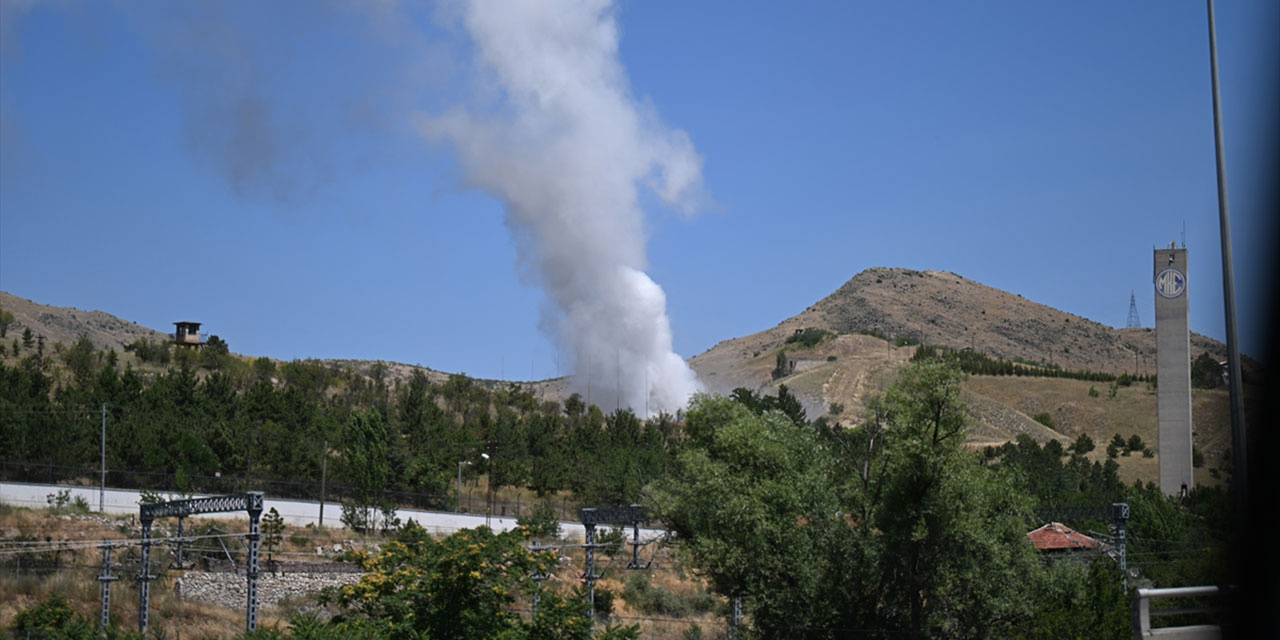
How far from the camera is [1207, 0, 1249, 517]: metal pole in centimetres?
Answer: 1342

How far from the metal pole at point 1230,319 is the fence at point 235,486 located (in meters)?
37.9

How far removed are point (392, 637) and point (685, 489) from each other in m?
12.7

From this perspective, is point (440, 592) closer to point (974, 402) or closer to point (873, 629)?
point (873, 629)

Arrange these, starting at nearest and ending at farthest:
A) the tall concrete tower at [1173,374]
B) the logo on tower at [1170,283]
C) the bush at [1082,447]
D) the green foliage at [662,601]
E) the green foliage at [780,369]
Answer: the green foliage at [662,601] → the tall concrete tower at [1173,374] → the logo on tower at [1170,283] → the bush at [1082,447] → the green foliage at [780,369]

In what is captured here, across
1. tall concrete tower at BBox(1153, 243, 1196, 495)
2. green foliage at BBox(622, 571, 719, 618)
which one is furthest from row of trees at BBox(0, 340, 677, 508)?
tall concrete tower at BBox(1153, 243, 1196, 495)

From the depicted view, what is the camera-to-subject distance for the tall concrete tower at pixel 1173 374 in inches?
2739

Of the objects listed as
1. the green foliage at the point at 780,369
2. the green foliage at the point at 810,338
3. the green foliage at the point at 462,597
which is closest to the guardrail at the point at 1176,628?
the green foliage at the point at 462,597

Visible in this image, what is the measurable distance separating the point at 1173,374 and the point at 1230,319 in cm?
6189

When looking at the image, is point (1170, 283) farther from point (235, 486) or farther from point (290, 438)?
point (235, 486)

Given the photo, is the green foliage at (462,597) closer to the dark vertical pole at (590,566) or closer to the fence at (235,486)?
the dark vertical pole at (590,566)

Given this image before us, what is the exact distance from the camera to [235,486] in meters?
54.9

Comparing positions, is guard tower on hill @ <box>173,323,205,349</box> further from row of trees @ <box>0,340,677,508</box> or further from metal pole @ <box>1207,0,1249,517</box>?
metal pole @ <box>1207,0,1249,517</box>

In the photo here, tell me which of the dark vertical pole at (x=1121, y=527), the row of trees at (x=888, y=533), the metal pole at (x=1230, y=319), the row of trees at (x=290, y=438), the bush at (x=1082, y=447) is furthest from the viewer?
the bush at (x=1082, y=447)

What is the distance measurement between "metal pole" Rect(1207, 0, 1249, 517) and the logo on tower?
59.7 metres
